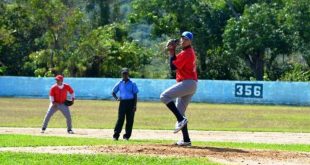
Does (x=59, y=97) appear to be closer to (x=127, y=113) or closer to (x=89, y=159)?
(x=127, y=113)

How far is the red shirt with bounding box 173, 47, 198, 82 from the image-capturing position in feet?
52.0

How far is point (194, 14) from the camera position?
235 feet

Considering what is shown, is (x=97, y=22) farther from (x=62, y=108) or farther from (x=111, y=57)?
(x=62, y=108)

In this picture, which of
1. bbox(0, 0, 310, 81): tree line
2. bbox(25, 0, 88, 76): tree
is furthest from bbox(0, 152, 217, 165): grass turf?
bbox(25, 0, 88, 76): tree

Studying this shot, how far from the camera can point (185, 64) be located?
15914mm

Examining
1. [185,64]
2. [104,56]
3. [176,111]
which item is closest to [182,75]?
[185,64]

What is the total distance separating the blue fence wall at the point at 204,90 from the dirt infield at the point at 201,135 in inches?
1098

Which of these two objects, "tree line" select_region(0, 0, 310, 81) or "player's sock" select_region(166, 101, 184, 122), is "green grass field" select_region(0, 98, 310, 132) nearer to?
Result: "player's sock" select_region(166, 101, 184, 122)

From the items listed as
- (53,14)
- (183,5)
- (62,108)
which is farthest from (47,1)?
(62,108)

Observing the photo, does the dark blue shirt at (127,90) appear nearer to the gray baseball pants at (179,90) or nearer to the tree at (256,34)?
the gray baseball pants at (179,90)

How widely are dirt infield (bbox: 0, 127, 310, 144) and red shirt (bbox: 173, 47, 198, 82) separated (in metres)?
5.93

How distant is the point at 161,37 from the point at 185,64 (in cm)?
6247

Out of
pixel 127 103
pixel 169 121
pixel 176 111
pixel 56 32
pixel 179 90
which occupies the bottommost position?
pixel 169 121

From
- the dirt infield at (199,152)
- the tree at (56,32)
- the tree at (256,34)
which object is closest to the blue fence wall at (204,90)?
the tree at (56,32)
